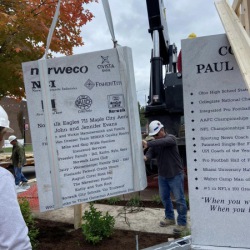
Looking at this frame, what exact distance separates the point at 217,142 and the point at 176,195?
334 centimetres

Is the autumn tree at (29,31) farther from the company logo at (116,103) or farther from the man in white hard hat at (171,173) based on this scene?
the company logo at (116,103)

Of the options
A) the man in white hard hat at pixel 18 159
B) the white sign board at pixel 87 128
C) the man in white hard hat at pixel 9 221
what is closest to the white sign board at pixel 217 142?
the white sign board at pixel 87 128

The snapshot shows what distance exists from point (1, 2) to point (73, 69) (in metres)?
4.22

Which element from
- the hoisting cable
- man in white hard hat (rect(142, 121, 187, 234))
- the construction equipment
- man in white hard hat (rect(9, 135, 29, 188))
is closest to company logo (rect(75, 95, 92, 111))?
the hoisting cable

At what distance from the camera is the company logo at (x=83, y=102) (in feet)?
7.86

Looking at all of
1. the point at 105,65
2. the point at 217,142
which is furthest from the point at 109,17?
the point at 217,142

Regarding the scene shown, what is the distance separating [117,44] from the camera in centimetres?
244

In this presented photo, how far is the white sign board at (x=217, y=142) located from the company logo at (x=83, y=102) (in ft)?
2.36

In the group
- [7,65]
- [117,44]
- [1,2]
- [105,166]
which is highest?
[1,2]

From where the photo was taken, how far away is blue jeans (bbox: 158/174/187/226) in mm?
5520

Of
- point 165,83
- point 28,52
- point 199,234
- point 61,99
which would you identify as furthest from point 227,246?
point 165,83

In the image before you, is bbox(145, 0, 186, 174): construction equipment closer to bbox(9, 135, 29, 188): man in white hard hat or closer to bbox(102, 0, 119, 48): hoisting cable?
bbox(9, 135, 29, 188): man in white hard hat

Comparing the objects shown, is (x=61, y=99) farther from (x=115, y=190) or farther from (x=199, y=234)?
(x=199, y=234)

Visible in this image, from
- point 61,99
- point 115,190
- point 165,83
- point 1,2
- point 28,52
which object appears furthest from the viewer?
point 165,83
